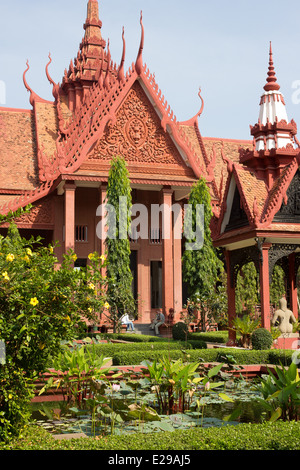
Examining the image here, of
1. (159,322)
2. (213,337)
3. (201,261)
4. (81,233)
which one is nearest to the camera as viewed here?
(213,337)

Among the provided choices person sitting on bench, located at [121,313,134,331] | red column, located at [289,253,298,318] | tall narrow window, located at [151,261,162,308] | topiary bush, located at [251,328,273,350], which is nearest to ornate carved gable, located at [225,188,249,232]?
red column, located at [289,253,298,318]

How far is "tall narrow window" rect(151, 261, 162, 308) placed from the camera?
22.7 metres

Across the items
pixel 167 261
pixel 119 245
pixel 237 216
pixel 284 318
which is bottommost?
pixel 284 318

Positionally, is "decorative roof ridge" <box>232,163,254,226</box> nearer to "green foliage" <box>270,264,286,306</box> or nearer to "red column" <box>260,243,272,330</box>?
"red column" <box>260,243,272,330</box>

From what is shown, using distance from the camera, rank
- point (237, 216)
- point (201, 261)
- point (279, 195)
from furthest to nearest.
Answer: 1. point (201, 261)
2. point (237, 216)
3. point (279, 195)

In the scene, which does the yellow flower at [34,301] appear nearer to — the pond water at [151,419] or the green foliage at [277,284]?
the pond water at [151,419]

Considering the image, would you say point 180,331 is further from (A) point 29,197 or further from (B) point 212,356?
(A) point 29,197

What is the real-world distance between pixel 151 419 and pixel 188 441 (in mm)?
1184

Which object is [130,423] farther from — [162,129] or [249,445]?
[162,129]

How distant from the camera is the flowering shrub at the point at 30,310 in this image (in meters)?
4.69

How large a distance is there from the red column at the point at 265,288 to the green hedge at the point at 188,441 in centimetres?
660

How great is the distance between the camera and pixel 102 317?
1880 cm

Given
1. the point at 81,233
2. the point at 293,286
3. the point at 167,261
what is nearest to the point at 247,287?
the point at 167,261

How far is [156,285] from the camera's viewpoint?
22.9 m
